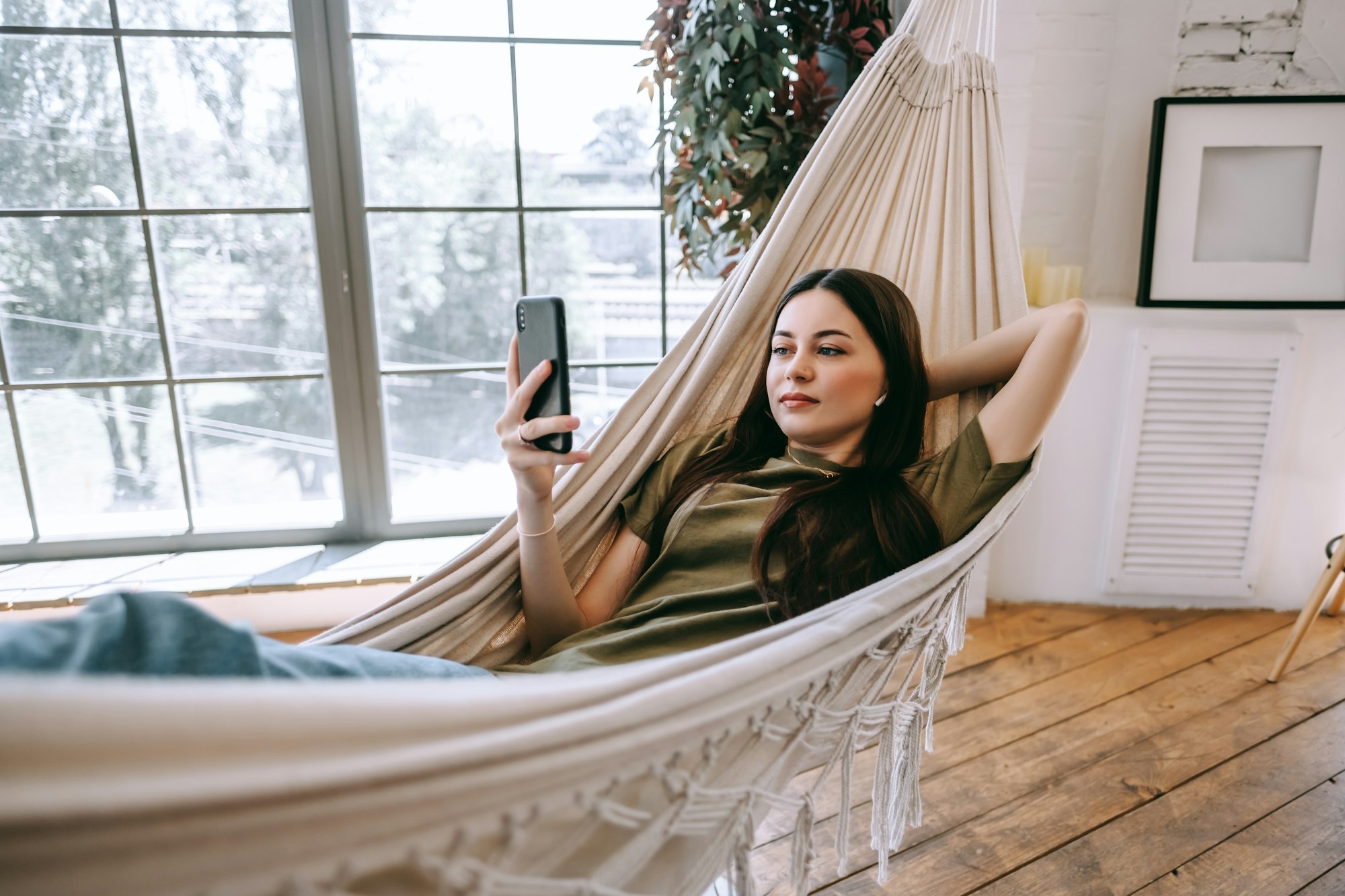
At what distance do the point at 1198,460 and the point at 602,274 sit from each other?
5.22ft

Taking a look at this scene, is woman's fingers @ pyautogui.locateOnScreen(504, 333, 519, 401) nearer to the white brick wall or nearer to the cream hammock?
the cream hammock

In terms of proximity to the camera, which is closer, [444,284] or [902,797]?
[902,797]

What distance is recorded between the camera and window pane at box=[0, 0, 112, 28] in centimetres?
173

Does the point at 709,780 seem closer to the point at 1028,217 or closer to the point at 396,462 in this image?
the point at 396,462

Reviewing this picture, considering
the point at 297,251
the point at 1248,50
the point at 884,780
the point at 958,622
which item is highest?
the point at 1248,50

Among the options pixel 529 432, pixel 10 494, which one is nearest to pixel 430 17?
pixel 529 432

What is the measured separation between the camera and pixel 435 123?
1.94 m

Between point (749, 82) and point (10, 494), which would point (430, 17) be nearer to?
point (749, 82)

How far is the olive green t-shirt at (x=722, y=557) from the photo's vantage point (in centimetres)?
101

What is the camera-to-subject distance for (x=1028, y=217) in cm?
208

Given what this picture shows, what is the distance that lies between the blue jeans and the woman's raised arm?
873mm

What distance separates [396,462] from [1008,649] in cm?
164

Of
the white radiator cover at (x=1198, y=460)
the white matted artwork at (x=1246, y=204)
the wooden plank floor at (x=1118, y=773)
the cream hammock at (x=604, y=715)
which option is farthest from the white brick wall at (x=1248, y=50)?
the wooden plank floor at (x=1118, y=773)

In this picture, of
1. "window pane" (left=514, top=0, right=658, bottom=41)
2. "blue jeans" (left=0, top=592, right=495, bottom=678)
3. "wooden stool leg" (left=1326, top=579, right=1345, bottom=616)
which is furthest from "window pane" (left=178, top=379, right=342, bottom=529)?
"wooden stool leg" (left=1326, top=579, right=1345, bottom=616)
